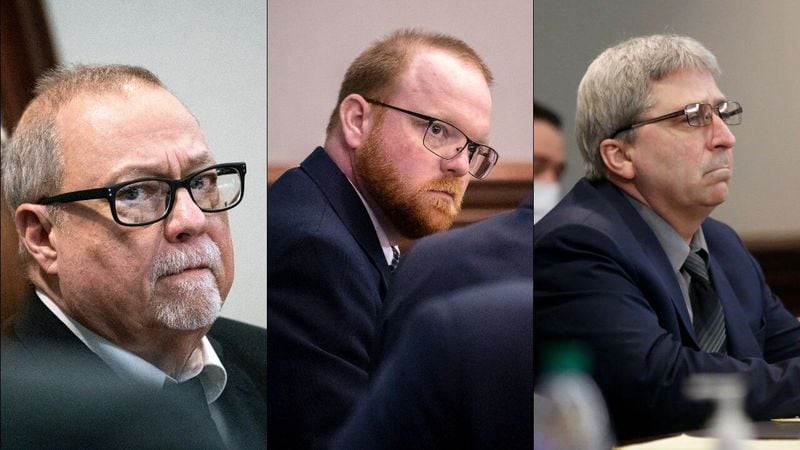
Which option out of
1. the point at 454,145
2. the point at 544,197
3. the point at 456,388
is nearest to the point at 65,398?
the point at 456,388

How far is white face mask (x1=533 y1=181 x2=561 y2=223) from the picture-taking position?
470cm

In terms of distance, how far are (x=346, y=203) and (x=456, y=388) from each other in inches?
33.3

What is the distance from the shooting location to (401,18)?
4.81 meters

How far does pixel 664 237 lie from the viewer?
4660mm

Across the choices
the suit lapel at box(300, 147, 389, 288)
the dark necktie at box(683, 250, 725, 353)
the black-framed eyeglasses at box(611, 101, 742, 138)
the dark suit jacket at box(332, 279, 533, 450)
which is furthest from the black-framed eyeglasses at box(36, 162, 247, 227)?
the dark necktie at box(683, 250, 725, 353)

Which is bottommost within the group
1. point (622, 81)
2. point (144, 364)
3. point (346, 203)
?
point (144, 364)

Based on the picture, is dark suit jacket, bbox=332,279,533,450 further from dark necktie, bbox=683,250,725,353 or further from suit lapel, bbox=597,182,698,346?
dark necktie, bbox=683,250,725,353

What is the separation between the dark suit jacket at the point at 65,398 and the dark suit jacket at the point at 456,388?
0.75 m

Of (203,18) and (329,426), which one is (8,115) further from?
(329,426)

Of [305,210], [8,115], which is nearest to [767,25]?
[305,210]

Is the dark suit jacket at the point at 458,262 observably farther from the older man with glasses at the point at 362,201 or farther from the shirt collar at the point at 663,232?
the shirt collar at the point at 663,232

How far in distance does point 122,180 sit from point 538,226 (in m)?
1.61

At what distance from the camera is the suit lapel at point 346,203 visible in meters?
4.75

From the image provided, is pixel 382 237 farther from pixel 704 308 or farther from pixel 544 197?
pixel 704 308
